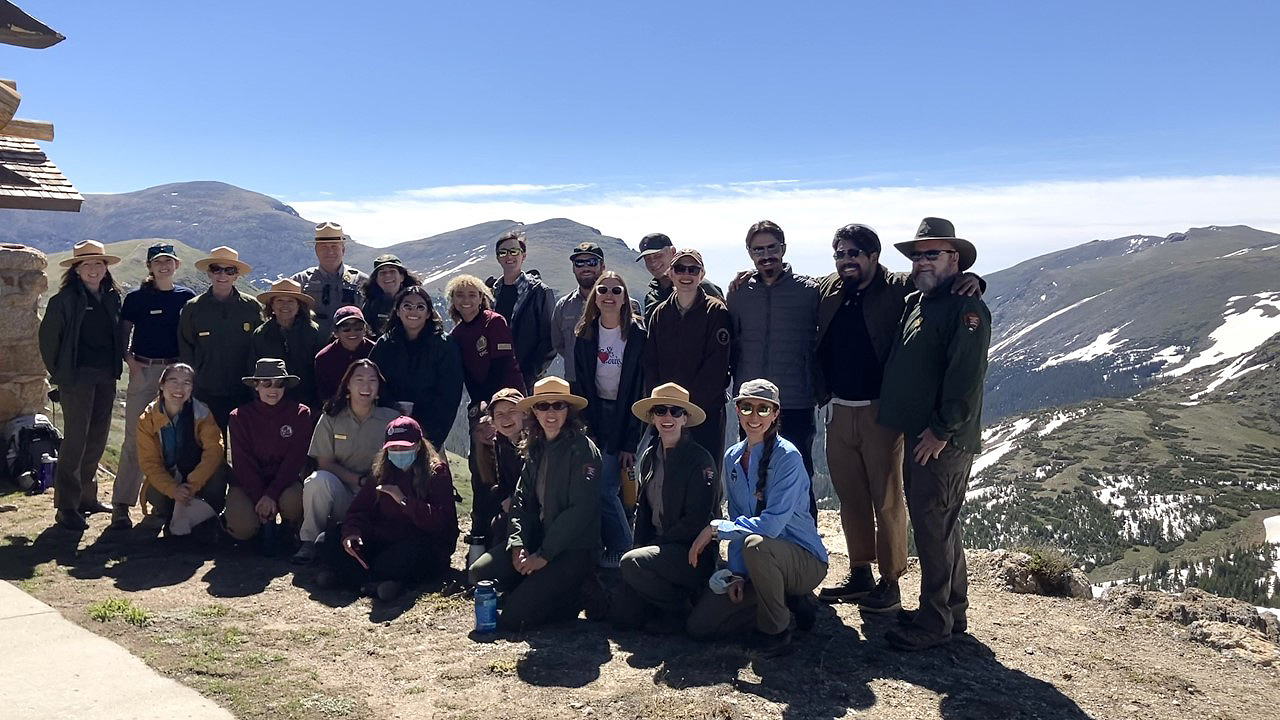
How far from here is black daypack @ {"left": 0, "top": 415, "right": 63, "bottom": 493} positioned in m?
11.1

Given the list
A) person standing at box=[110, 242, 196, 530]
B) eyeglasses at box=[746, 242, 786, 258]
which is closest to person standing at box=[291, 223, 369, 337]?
person standing at box=[110, 242, 196, 530]

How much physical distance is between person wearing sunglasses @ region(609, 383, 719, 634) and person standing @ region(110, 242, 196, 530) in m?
5.67

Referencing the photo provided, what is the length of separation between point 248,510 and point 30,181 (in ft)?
13.6

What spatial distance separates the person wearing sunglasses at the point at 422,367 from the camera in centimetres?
857

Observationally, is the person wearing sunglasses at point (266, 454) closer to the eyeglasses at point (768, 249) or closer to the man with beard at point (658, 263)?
→ the man with beard at point (658, 263)

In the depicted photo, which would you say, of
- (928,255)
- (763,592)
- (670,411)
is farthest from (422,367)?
(928,255)

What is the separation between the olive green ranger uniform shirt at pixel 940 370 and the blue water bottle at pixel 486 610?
3267mm

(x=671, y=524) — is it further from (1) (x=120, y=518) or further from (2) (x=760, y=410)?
(1) (x=120, y=518)

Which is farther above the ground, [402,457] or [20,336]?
[20,336]

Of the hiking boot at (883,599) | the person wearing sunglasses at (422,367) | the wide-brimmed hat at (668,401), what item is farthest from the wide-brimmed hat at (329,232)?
the hiking boot at (883,599)

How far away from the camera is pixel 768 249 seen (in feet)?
23.6

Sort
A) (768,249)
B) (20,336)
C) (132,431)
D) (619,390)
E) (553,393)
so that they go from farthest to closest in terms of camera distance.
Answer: (20,336), (132,431), (619,390), (768,249), (553,393)

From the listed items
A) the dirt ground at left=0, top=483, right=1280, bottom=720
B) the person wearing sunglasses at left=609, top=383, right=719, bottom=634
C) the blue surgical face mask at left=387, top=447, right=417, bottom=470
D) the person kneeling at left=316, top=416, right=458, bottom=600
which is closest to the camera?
the dirt ground at left=0, top=483, right=1280, bottom=720

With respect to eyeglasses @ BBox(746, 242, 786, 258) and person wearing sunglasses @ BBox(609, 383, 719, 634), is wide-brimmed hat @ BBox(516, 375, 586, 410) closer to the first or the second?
person wearing sunglasses @ BBox(609, 383, 719, 634)
